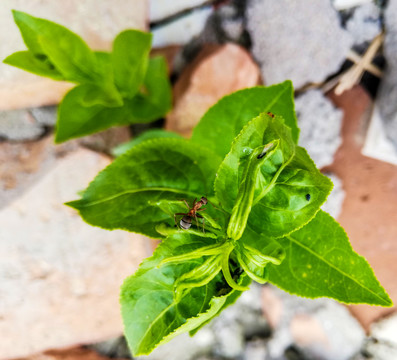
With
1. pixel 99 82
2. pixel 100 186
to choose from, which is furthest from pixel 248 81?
pixel 100 186

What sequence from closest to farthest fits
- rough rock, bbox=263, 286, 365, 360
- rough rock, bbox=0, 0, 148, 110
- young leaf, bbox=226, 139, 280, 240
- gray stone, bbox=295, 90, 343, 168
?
young leaf, bbox=226, 139, 280, 240 < rough rock, bbox=0, 0, 148, 110 < gray stone, bbox=295, 90, 343, 168 < rough rock, bbox=263, 286, 365, 360

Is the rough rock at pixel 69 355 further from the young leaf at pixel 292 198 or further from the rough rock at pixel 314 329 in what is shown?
the young leaf at pixel 292 198

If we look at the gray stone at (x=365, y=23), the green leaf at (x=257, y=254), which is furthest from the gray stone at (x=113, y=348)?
the gray stone at (x=365, y=23)

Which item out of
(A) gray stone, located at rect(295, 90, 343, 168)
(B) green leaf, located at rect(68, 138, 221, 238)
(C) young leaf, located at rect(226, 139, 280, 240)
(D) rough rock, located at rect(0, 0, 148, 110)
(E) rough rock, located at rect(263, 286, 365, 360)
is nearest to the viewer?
(C) young leaf, located at rect(226, 139, 280, 240)

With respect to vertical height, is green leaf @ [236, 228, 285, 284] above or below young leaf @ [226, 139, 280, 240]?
below

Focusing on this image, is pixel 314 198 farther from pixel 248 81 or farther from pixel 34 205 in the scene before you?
pixel 34 205

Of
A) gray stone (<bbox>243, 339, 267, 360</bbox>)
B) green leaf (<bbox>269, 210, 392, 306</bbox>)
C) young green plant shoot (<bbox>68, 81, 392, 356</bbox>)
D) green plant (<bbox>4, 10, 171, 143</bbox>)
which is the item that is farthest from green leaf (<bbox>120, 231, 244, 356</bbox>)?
gray stone (<bbox>243, 339, 267, 360</bbox>)

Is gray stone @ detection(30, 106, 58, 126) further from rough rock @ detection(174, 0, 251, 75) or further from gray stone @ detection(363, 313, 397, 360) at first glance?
gray stone @ detection(363, 313, 397, 360)
